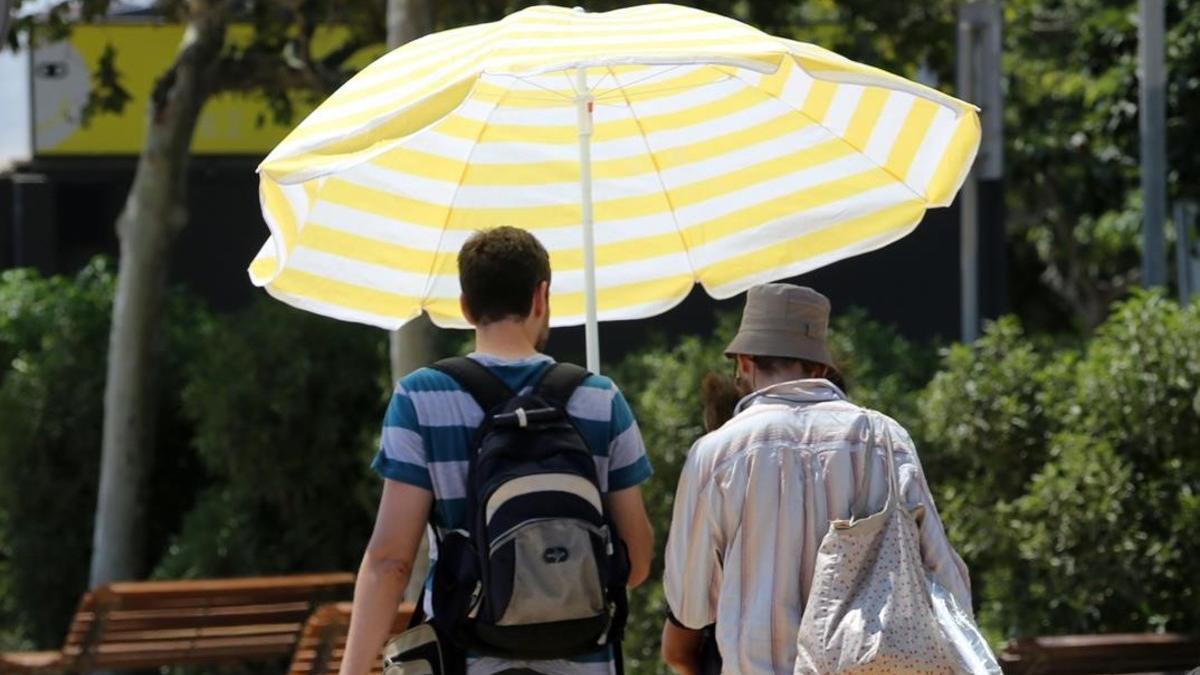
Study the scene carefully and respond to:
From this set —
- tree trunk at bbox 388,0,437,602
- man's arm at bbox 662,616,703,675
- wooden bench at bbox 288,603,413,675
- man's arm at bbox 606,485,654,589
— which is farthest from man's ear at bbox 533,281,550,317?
tree trunk at bbox 388,0,437,602

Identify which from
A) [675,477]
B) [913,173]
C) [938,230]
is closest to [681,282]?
[913,173]

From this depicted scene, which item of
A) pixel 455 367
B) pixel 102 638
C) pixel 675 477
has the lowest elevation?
pixel 102 638

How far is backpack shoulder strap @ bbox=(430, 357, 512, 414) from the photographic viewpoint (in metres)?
3.98

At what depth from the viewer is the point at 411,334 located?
26.0ft

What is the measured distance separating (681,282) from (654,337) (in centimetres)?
373

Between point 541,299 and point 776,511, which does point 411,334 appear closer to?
point 541,299

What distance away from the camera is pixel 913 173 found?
5.20m

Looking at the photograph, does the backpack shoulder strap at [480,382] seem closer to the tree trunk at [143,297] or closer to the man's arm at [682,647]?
the man's arm at [682,647]

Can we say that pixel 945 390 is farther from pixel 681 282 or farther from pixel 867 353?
pixel 681 282

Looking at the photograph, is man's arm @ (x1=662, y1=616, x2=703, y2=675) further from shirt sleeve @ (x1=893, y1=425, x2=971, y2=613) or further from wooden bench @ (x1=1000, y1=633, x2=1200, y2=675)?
wooden bench @ (x1=1000, y1=633, x2=1200, y2=675)

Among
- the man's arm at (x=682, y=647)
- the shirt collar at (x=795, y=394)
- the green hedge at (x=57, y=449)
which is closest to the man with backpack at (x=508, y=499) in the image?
the man's arm at (x=682, y=647)

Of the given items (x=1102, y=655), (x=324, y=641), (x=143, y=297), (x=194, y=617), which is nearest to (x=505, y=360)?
(x=1102, y=655)

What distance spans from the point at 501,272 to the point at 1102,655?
10.5ft

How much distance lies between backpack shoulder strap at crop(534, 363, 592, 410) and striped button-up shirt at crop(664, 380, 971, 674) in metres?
0.27
